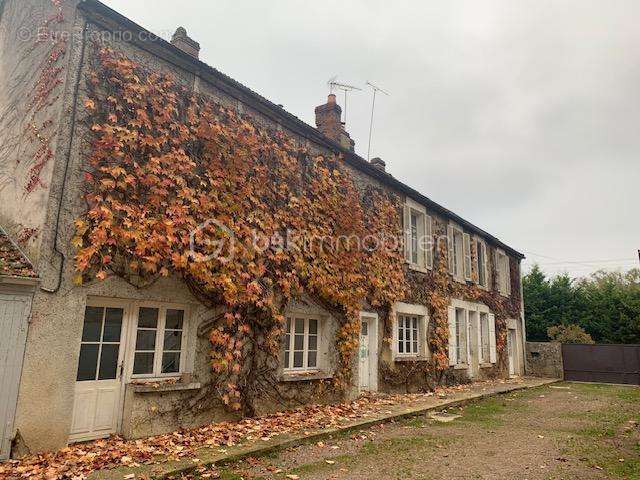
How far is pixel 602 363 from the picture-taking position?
59.9 ft

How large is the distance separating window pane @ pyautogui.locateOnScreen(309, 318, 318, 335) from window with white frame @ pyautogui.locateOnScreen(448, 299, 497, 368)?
254 inches

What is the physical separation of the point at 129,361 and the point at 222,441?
1.84 meters

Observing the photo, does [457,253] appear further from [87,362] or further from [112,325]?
[87,362]

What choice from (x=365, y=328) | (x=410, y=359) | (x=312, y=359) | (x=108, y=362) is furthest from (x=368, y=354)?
(x=108, y=362)

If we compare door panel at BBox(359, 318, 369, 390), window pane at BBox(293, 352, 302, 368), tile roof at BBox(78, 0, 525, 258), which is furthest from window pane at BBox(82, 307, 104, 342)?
door panel at BBox(359, 318, 369, 390)

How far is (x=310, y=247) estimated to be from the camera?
→ 33.4ft

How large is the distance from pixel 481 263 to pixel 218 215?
43.6 ft

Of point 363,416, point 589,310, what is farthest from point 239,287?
point 589,310

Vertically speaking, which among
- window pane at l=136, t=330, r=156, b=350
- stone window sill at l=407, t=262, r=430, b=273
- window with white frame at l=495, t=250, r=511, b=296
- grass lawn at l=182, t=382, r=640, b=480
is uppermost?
window with white frame at l=495, t=250, r=511, b=296

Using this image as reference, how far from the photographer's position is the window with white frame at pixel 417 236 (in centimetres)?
1416

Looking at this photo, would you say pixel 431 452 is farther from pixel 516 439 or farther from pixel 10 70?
pixel 10 70

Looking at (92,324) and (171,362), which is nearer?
(92,324)

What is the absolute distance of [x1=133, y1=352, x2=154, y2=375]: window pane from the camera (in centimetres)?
724

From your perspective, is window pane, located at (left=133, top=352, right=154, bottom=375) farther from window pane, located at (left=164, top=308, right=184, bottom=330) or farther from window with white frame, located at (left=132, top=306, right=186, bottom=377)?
window pane, located at (left=164, top=308, right=184, bottom=330)
